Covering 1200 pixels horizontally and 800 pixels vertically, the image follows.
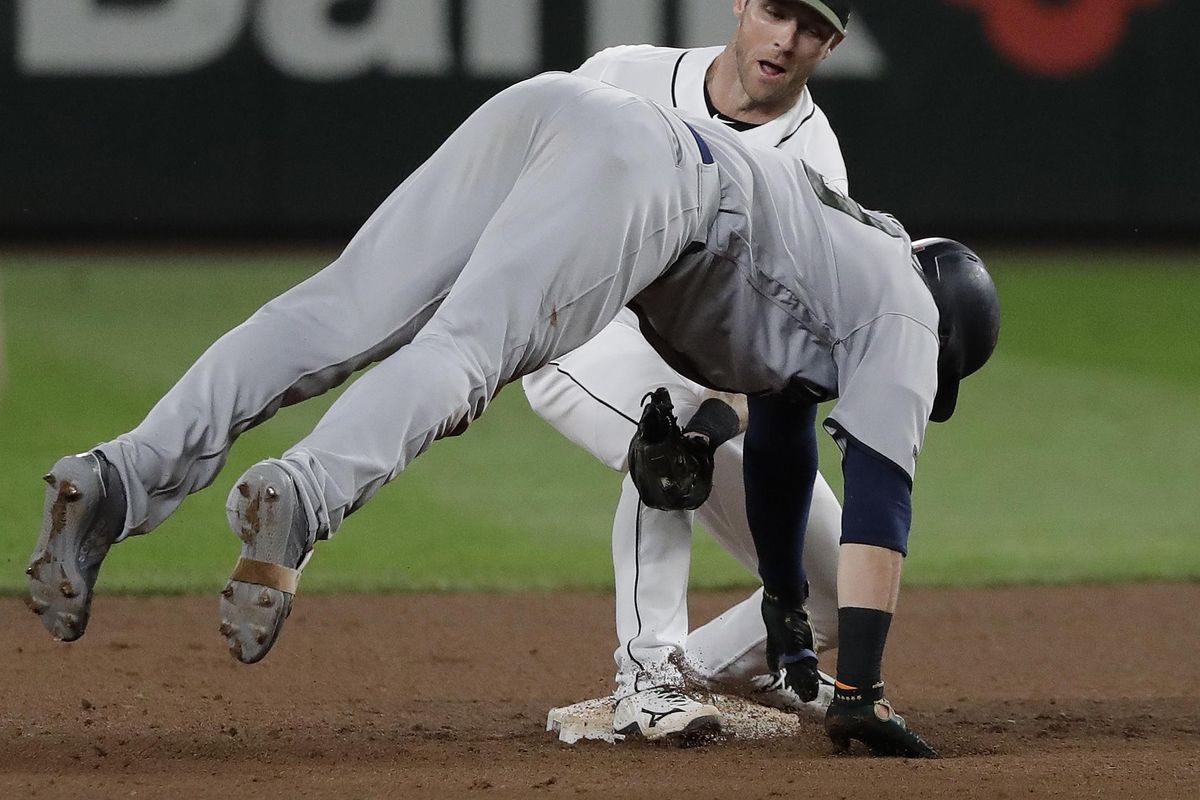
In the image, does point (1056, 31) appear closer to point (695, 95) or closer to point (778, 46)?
point (695, 95)

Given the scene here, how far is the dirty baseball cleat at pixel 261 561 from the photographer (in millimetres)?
Result: 2662

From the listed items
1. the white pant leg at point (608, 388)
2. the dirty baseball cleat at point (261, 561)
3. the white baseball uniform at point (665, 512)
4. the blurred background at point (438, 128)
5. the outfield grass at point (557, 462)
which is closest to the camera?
the dirty baseball cleat at point (261, 561)

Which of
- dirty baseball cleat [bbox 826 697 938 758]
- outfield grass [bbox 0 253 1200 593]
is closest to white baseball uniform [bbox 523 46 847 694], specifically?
dirty baseball cleat [bbox 826 697 938 758]

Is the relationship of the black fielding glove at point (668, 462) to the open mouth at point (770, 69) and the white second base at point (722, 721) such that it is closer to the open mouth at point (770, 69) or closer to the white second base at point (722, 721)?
the white second base at point (722, 721)

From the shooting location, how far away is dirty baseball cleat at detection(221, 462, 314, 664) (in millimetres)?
2662

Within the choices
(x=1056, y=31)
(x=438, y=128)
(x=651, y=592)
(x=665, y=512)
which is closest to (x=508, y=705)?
(x=651, y=592)

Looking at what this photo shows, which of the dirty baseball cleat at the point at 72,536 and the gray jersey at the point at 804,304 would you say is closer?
the dirty baseball cleat at the point at 72,536

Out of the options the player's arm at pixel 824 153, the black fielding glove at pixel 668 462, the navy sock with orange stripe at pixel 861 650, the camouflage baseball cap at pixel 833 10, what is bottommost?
the navy sock with orange stripe at pixel 861 650

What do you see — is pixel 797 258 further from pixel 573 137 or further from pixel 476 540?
pixel 476 540

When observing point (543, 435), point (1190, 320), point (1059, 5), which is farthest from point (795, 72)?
point (1059, 5)

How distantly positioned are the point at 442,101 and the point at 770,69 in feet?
25.5

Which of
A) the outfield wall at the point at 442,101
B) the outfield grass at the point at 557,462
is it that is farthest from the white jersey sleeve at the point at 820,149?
the outfield wall at the point at 442,101

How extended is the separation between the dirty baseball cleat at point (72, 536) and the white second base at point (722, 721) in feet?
4.13

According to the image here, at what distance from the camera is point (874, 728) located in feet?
11.1
